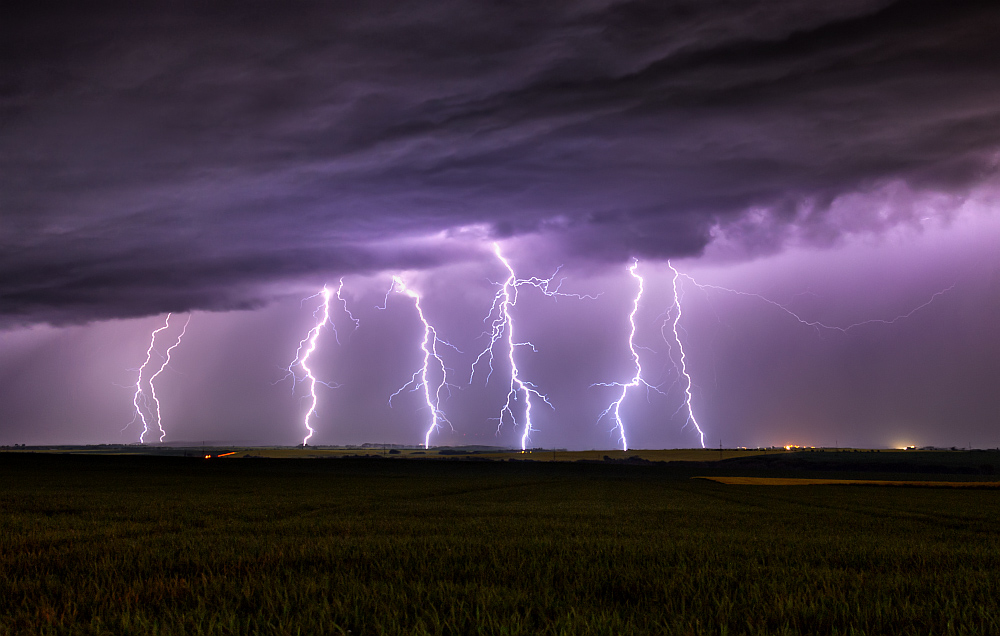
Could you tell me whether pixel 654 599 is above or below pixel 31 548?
above

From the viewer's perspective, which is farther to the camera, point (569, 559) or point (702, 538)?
point (702, 538)

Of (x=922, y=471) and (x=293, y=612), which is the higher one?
(x=293, y=612)

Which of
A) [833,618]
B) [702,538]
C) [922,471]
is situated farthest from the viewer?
[922,471]

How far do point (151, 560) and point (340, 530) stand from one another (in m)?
4.58

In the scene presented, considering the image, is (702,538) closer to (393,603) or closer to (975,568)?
(975,568)

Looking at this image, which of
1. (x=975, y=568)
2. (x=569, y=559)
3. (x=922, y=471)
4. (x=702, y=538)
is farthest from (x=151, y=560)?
(x=922, y=471)

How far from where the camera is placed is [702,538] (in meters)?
10.8

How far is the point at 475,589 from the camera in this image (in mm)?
5285

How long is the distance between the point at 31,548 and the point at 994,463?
5542 inches

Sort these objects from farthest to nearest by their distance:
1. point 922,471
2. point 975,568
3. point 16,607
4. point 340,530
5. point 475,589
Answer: point 922,471
point 340,530
point 975,568
point 475,589
point 16,607

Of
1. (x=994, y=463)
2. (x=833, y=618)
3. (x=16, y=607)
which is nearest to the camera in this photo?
(x=833, y=618)

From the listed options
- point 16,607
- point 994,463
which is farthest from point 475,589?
point 994,463

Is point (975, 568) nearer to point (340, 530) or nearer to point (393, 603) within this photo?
point (393, 603)

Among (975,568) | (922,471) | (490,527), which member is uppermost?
(975,568)
